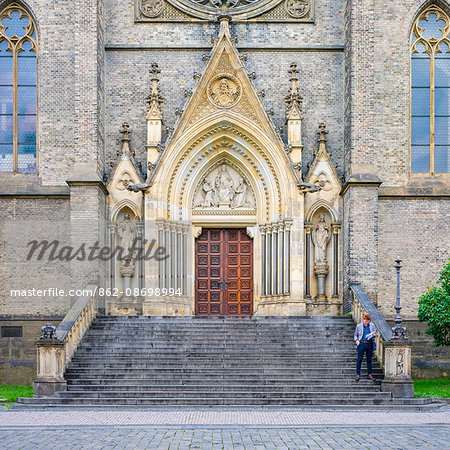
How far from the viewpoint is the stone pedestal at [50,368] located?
52.9ft

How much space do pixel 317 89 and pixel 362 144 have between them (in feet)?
8.73

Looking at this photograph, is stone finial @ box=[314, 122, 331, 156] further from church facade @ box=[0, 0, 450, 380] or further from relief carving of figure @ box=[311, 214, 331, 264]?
relief carving of figure @ box=[311, 214, 331, 264]

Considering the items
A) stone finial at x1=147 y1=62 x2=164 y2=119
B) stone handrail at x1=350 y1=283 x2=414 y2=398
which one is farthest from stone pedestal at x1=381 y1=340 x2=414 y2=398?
stone finial at x1=147 y1=62 x2=164 y2=119

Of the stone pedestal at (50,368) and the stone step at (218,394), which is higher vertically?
the stone pedestal at (50,368)

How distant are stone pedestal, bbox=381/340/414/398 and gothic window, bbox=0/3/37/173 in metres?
12.4

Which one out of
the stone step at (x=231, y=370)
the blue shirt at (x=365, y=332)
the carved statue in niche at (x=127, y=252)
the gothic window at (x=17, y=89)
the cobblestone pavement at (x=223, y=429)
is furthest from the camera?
the gothic window at (x=17, y=89)

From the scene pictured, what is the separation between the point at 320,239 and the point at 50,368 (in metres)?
9.44

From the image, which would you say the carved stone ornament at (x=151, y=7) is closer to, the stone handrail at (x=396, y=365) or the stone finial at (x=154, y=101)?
the stone finial at (x=154, y=101)

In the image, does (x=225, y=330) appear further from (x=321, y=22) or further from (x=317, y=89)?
(x=321, y=22)

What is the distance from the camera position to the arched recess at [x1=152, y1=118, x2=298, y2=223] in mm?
22312

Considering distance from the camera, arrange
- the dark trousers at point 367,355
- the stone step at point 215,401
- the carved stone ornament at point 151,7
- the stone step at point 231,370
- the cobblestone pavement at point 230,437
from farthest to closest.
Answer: the carved stone ornament at point 151,7
the stone step at point 231,370
the dark trousers at point 367,355
the stone step at point 215,401
the cobblestone pavement at point 230,437

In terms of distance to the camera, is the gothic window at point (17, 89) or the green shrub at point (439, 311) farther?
the gothic window at point (17, 89)

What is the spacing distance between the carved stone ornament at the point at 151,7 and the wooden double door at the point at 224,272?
6.93 metres

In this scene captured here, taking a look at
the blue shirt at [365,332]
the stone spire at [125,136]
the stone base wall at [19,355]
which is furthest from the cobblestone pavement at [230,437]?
the stone spire at [125,136]
